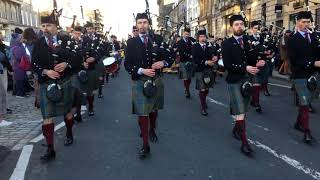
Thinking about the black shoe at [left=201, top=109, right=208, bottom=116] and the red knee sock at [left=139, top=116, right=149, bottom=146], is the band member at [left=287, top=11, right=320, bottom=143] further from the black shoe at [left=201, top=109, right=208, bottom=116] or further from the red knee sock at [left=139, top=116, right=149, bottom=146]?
the black shoe at [left=201, top=109, right=208, bottom=116]

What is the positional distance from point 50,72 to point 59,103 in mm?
568

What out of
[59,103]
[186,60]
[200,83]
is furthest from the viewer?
[186,60]

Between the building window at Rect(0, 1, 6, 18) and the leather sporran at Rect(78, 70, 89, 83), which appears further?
the building window at Rect(0, 1, 6, 18)

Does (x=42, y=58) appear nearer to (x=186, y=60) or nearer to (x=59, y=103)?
(x=59, y=103)

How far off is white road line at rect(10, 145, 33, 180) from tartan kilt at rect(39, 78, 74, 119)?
67 centimetres

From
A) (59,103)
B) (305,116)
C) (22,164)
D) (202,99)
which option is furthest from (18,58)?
(305,116)

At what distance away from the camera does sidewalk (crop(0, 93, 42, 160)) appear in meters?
7.27

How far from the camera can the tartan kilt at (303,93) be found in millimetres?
6912

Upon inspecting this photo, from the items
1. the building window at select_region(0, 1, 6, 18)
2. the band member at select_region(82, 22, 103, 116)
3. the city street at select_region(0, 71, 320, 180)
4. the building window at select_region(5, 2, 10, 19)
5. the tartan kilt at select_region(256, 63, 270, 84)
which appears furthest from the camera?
the building window at select_region(5, 2, 10, 19)

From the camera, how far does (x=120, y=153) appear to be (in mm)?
6555

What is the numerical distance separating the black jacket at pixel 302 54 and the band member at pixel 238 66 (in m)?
0.82

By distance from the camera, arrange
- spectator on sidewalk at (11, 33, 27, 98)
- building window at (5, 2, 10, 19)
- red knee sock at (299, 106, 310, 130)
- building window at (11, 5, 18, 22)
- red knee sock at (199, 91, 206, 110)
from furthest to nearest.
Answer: building window at (11, 5, 18, 22) → building window at (5, 2, 10, 19) → spectator on sidewalk at (11, 33, 27, 98) → red knee sock at (199, 91, 206, 110) → red knee sock at (299, 106, 310, 130)

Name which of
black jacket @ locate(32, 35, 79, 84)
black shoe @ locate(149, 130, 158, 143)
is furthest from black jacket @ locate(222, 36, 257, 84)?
black jacket @ locate(32, 35, 79, 84)

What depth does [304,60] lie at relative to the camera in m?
6.96
